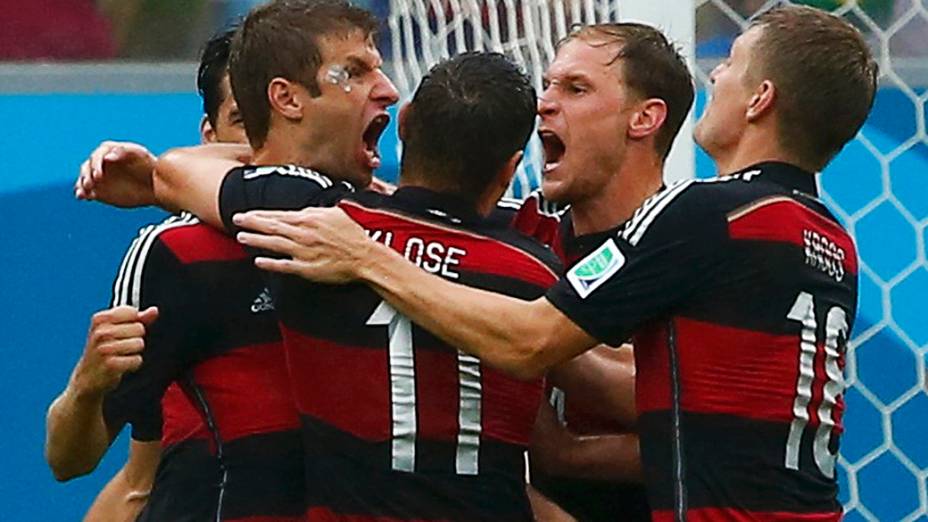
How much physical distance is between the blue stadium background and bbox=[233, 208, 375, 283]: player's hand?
5.44ft

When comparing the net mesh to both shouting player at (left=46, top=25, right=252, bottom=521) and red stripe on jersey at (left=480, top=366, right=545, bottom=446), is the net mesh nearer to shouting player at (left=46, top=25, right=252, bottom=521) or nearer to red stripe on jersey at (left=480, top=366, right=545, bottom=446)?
shouting player at (left=46, top=25, right=252, bottom=521)

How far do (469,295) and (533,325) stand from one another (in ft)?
0.27

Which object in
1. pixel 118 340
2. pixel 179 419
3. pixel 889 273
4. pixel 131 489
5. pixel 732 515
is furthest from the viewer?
pixel 889 273

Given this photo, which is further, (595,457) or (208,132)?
(208,132)

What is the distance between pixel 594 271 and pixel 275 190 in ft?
1.41

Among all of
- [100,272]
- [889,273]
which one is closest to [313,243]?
[100,272]

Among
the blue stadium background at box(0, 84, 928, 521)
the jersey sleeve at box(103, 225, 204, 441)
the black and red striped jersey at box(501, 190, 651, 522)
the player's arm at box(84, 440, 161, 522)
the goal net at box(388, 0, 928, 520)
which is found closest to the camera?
the jersey sleeve at box(103, 225, 204, 441)

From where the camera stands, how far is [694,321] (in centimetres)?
221

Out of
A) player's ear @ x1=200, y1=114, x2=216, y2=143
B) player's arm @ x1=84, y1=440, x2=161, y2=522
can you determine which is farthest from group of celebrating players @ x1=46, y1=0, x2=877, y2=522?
player's ear @ x1=200, y1=114, x2=216, y2=143

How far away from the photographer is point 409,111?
2.30 meters

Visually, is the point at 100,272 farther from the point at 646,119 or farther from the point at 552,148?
the point at 646,119

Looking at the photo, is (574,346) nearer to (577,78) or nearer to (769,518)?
(769,518)

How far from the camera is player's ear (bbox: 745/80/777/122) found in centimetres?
237

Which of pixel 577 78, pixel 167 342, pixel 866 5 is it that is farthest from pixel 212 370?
pixel 866 5
